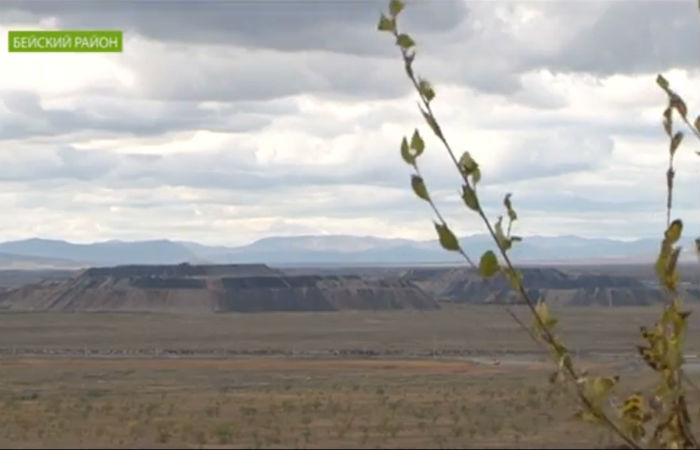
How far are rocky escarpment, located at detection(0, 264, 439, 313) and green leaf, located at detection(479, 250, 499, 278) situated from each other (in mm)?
104851

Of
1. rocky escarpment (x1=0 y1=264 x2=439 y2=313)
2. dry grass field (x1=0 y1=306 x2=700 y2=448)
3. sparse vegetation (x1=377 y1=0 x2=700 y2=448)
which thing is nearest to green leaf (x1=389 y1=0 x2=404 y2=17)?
sparse vegetation (x1=377 y1=0 x2=700 y2=448)

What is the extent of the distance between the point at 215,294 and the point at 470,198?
4334 inches

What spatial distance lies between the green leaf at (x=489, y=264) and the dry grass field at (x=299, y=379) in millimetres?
3640

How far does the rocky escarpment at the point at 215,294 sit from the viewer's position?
378 ft

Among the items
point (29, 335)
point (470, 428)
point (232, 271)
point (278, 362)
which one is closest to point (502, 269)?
point (470, 428)

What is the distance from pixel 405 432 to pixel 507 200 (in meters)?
13.8

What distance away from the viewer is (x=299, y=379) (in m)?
48.8

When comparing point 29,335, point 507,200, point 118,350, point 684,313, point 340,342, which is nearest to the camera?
point 507,200

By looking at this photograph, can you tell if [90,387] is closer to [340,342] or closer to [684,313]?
[340,342]

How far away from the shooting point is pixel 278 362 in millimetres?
59969

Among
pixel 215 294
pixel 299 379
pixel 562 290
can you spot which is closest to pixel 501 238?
pixel 299 379

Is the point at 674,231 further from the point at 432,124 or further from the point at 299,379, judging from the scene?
the point at 299,379

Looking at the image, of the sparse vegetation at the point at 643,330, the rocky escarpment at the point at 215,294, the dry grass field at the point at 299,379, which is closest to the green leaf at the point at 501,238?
the sparse vegetation at the point at 643,330

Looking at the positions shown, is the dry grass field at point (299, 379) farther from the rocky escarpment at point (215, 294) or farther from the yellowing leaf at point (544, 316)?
the rocky escarpment at point (215, 294)
